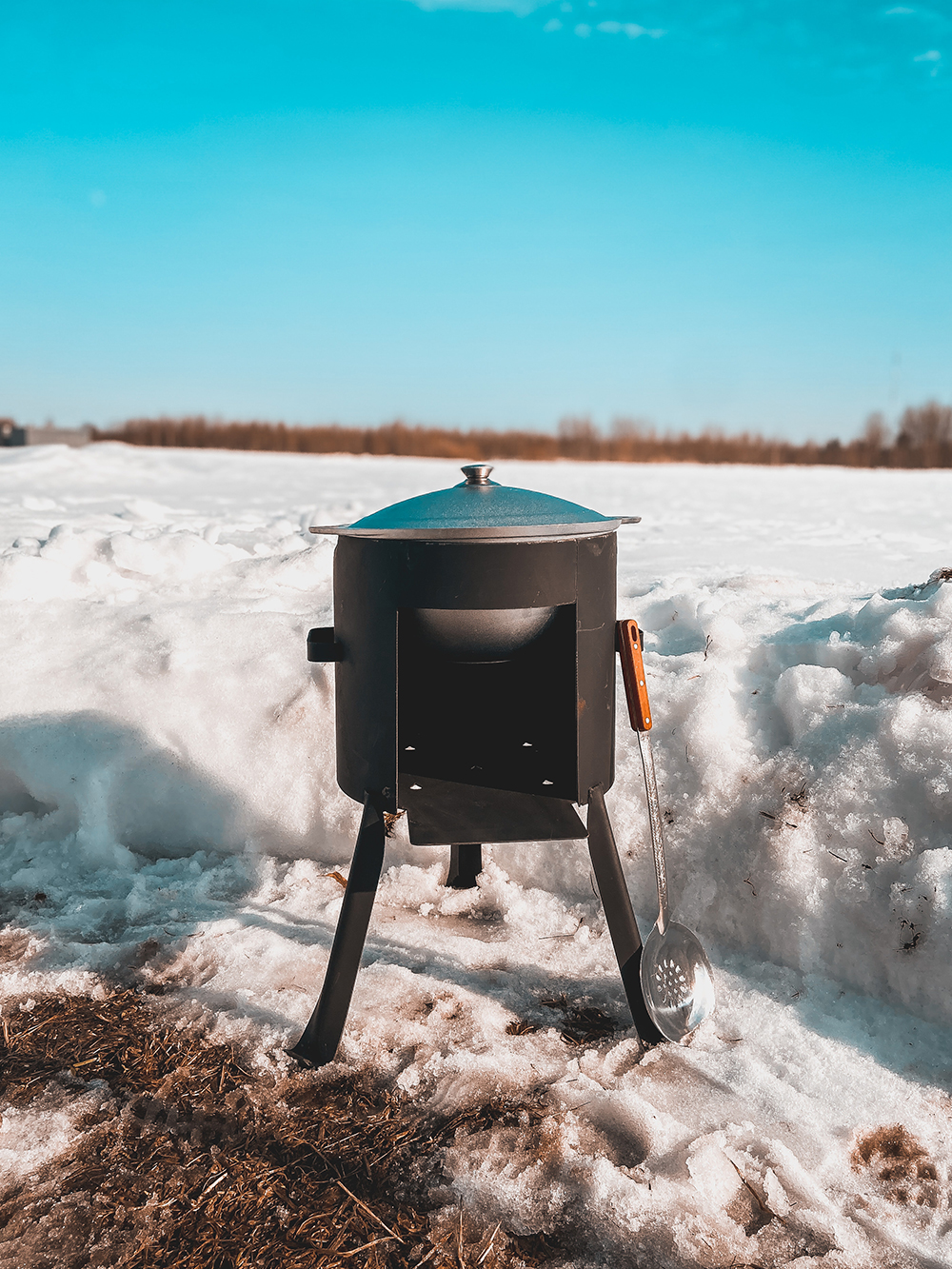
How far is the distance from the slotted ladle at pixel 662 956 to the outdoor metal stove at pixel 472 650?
3 centimetres

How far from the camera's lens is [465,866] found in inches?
101

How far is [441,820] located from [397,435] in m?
17.0

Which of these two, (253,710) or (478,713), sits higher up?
(478,713)

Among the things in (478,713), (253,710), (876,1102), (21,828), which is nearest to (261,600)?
(253,710)

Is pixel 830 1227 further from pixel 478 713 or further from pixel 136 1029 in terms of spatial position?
pixel 136 1029

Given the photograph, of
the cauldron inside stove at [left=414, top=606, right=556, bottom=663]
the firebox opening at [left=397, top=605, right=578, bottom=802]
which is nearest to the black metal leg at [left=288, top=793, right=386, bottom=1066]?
the firebox opening at [left=397, top=605, right=578, bottom=802]

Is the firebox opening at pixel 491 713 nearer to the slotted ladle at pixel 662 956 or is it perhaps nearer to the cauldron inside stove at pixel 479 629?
the cauldron inside stove at pixel 479 629

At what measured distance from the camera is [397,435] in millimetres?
18125

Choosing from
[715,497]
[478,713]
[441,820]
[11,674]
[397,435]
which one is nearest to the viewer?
[441,820]

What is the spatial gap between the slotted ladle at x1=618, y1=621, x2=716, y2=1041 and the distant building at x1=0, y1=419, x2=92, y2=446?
1604cm

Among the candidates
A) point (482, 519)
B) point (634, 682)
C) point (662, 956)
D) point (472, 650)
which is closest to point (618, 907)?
point (662, 956)

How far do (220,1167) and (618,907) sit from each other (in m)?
0.91

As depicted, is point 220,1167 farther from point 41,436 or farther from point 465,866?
point 41,436

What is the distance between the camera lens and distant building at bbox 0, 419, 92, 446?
53.2ft
